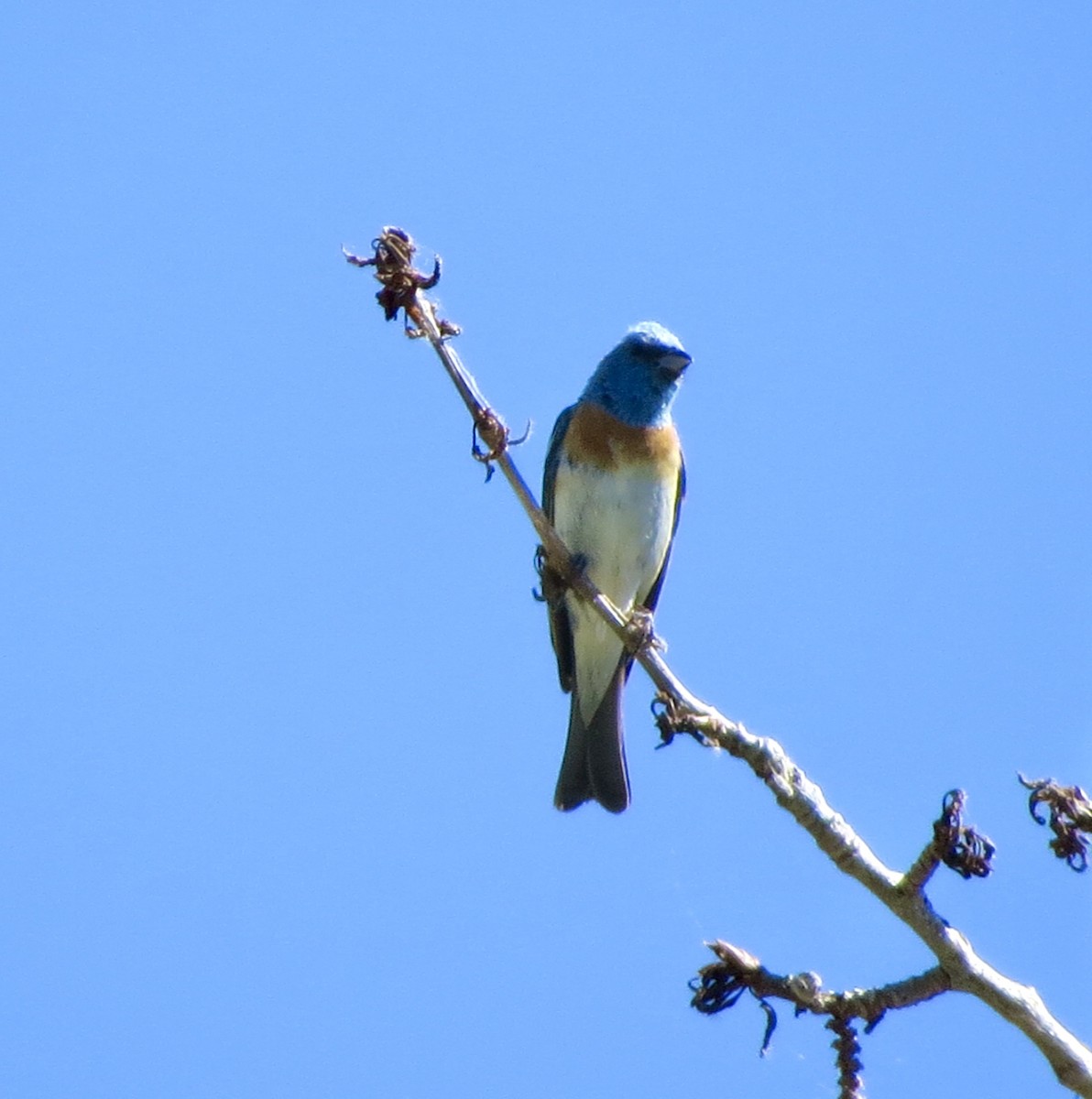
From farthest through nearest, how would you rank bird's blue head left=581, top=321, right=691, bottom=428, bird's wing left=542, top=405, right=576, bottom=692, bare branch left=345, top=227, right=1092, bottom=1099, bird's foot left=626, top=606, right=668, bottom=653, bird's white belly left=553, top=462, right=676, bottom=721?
bird's wing left=542, top=405, right=576, bottom=692 < bird's blue head left=581, top=321, right=691, bottom=428 < bird's white belly left=553, top=462, right=676, bottom=721 < bird's foot left=626, top=606, right=668, bottom=653 < bare branch left=345, top=227, right=1092, bottom=1099

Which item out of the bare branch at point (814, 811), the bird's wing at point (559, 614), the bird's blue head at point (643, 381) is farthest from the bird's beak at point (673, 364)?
the bare branch at point (814, 811)

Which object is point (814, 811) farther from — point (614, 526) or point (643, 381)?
Result: point (643, 381)

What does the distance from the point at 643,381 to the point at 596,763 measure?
6.41 feet

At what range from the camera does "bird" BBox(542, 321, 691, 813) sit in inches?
291

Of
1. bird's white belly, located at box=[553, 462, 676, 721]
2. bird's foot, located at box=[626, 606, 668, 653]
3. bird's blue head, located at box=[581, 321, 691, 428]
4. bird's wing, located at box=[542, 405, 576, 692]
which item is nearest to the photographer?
bird's foot, located at box=[626, 606, 668, 653]

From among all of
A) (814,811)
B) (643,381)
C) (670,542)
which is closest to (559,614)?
(670,542)

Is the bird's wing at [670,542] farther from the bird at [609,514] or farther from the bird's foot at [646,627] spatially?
the bird's foot at [646,627]

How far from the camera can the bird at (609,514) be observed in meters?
7.40

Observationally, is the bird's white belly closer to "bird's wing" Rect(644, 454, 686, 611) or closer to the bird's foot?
"bird's wing" Rect(644, 454, 686, 611)

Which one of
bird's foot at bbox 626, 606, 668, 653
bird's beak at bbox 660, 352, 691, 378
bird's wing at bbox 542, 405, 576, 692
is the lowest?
bird's foot at bbox 626, 606, 668, 653

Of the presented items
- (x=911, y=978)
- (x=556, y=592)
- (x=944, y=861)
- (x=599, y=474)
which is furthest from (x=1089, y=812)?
(x=599, y=474)

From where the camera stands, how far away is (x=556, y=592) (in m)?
6.48

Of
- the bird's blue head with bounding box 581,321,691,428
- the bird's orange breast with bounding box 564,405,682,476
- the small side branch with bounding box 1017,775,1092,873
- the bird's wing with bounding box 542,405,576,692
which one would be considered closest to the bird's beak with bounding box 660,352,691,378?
the bird's blue head with bounding box 581,321,691,428

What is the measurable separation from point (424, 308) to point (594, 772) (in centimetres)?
353
